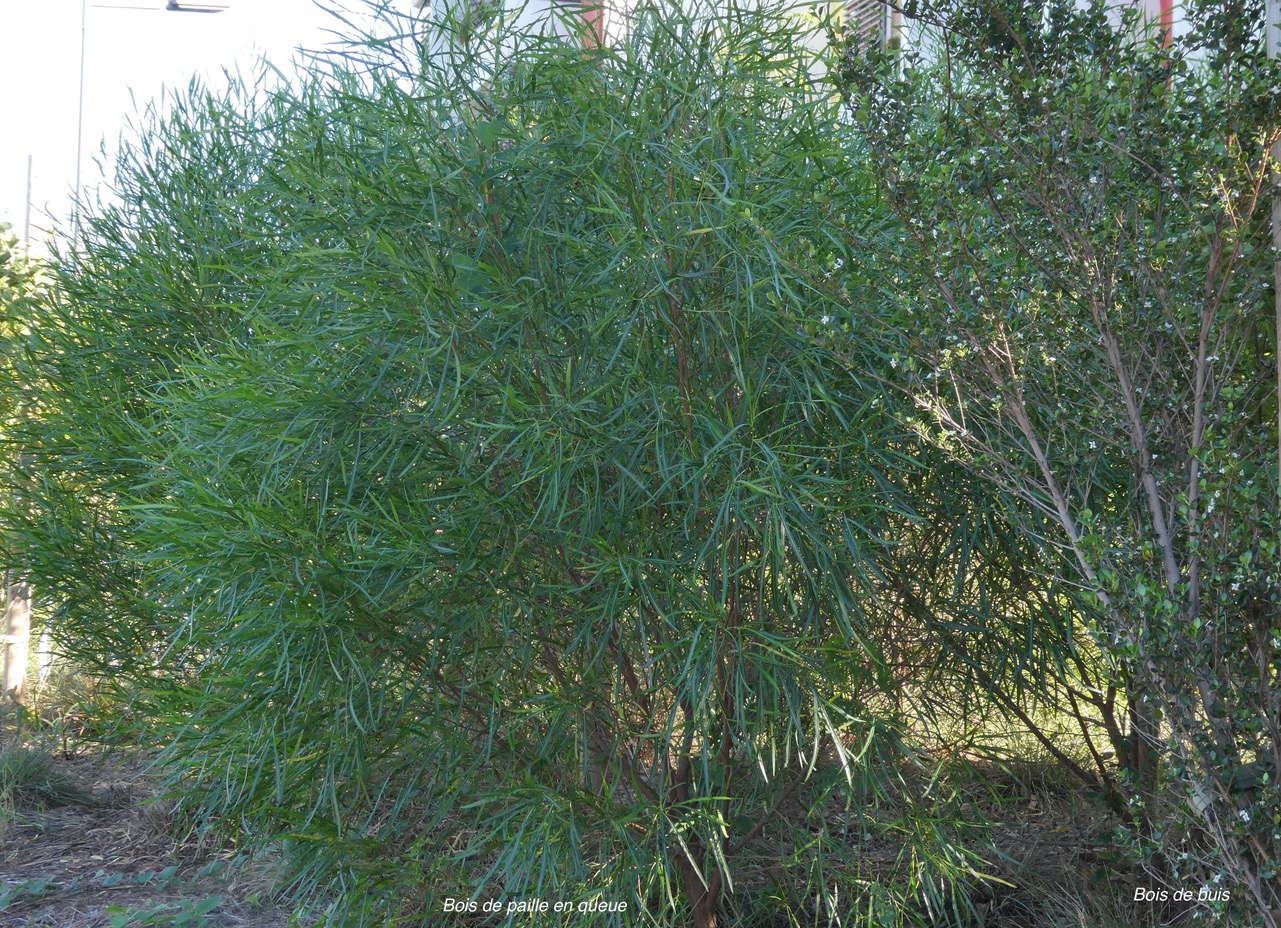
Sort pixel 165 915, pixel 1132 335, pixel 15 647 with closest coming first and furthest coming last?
pixel 1132 335 → pixel 165 915 → pixel 15 647

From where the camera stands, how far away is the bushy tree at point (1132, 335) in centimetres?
234

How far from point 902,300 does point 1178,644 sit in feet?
3.04

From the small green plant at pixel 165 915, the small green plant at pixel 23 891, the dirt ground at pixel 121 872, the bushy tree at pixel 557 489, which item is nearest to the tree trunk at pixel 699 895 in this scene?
the bushy tree at pixel 557 489

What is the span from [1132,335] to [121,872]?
4.52 metres

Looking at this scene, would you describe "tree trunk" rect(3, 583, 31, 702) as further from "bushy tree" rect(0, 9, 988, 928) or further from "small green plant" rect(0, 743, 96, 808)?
"bushy tree" rect(0, 9, 988, 928)

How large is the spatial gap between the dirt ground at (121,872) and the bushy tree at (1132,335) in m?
3.17

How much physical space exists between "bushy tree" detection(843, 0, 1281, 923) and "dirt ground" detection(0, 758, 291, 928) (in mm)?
3173

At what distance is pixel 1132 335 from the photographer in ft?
8.42

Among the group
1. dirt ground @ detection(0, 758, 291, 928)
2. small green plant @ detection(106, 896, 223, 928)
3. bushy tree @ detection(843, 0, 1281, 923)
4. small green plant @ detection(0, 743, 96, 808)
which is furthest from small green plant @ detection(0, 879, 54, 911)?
bushy tree @ detection(843, 0, 1281, 923)

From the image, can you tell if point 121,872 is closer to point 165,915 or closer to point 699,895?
point 165,915

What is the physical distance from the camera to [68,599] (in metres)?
4.96

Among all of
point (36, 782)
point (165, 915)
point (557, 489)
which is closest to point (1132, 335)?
point (557, 489)

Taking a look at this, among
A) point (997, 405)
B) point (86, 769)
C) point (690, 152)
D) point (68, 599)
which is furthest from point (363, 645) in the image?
point (86, 769)

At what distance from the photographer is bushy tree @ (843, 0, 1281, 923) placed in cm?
234
